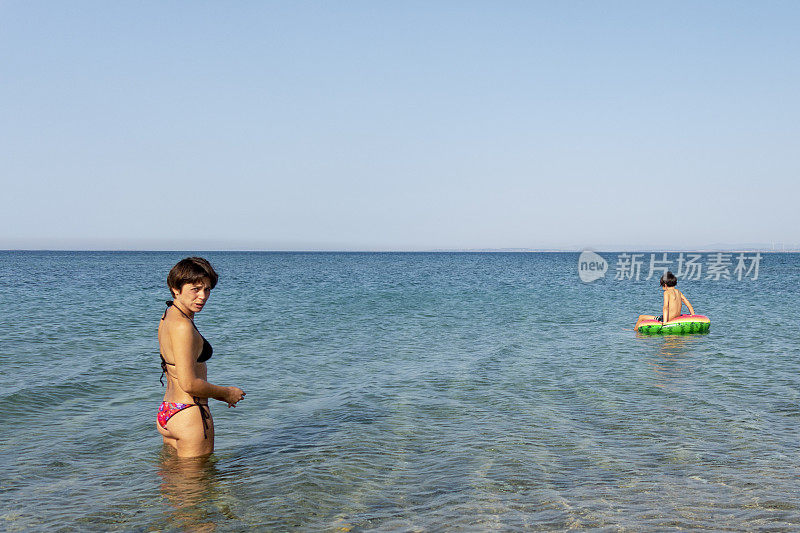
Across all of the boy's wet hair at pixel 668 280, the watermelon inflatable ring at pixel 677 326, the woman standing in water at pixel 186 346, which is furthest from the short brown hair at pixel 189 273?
the watermelon inflatable ring at pixel 677 326

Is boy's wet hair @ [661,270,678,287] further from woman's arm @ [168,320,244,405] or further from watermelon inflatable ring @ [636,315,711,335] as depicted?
woman's arm @ [168,320,244,405]

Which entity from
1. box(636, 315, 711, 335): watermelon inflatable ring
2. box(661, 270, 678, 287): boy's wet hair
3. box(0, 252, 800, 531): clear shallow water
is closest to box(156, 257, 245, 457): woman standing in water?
box(0, 252, 800, 531): clear shallow water

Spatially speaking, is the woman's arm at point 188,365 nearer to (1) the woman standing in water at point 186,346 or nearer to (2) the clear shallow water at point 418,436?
(1) the woman standing in water at point 186,346

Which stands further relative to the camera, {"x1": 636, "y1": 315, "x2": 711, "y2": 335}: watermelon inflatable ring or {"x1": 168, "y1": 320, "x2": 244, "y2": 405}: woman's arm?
{"x1": 636, "y1": 315, "x2": 711, "y2": 335}: watermelon inflatable ring

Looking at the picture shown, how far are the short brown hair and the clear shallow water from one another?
7.24 feet

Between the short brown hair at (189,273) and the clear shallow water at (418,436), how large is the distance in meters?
2.21

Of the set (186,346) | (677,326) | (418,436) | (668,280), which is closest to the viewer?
(186,346)

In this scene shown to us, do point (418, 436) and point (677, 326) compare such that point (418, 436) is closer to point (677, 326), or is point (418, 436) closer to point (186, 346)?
point (186, 346)

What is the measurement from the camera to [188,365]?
18.7 feet

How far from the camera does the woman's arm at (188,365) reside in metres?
5.64

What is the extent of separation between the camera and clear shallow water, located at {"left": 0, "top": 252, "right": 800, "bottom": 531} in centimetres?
591

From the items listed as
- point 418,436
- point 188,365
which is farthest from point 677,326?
point 188,365

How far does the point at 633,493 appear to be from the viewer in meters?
6.26

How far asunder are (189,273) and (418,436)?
14.0 feet
